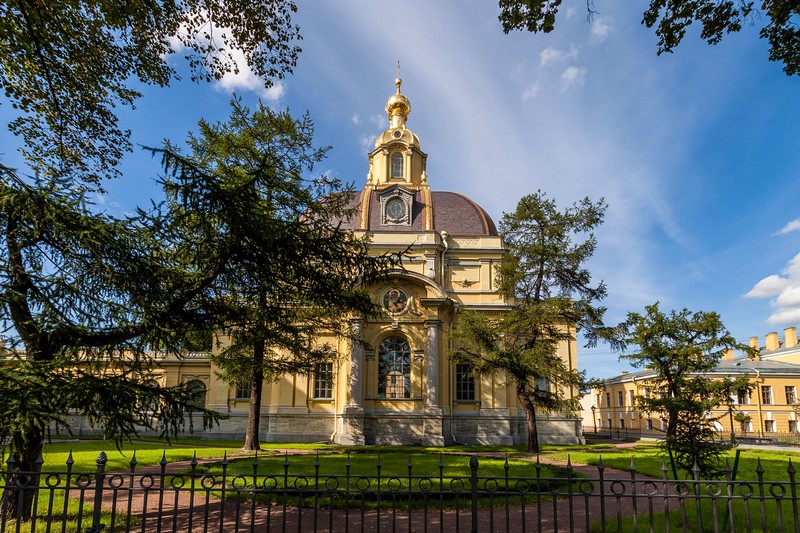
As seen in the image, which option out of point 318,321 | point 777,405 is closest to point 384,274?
point 318,321

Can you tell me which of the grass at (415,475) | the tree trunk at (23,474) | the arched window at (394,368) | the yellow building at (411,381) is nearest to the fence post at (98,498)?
the grass at (415,475)

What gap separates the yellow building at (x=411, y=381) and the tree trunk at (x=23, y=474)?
16.9 m

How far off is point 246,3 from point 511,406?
76.2ft

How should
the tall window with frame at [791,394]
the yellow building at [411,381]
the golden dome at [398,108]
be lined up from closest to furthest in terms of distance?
the yellow building at [411,381]
the golden dome at [398,108]
the tall window with frame at [791,394]

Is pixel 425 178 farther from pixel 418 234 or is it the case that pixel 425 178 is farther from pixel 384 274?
pixel 384 274

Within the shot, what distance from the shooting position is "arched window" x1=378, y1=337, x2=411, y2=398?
25672 mm

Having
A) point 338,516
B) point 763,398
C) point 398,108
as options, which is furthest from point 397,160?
point 763,398

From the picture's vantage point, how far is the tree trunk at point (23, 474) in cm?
507

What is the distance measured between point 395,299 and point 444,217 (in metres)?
6.23

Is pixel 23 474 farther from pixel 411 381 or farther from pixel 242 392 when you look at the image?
pixel 242 392

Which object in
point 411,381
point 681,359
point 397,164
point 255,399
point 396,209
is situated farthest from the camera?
point 397,164

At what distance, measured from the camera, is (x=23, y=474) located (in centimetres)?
545

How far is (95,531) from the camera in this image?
16.8ft

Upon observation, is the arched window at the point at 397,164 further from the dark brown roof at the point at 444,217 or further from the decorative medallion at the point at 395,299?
the decorative medallion at the point at 395,299
